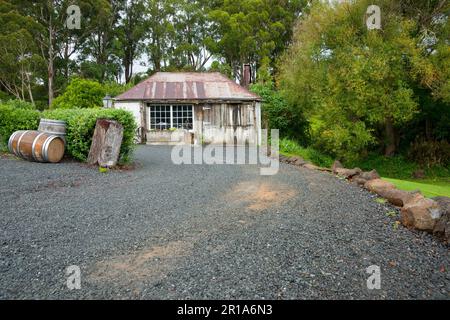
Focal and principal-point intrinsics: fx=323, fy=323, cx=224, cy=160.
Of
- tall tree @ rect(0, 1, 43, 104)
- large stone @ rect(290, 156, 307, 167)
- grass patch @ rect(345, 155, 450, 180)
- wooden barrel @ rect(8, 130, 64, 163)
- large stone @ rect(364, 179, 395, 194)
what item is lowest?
grass patch @ rect(345, 155, 450, 180)

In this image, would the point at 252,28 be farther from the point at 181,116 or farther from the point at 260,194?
the point at 260,194

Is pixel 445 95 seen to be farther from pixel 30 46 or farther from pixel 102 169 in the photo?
pixel 30 46

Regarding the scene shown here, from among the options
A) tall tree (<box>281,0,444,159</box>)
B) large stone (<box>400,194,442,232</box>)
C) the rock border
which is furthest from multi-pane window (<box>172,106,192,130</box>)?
large stone (<box>400,194,442,232</box>)

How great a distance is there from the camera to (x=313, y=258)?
3.18m

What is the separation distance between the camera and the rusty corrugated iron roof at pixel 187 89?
1706cm

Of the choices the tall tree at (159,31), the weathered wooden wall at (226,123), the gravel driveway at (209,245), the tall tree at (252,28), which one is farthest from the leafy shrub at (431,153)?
the tall tree at (159,31)

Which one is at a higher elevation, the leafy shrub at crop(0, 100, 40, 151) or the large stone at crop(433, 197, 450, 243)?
the leafy shrub at crop(0, 100, 40, 151)

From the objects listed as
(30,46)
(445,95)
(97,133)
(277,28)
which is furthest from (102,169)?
(277,28)

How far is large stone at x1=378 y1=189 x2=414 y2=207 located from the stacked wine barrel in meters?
7.83

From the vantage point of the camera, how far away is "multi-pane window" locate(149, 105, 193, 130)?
686 inches

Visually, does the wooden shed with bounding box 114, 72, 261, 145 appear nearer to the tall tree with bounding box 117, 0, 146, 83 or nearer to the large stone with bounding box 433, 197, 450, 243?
the large stone with bounding box 433, 197, 450, 243

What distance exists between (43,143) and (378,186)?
792 cm

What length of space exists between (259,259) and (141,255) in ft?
3.86

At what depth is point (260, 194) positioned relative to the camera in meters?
5.86
